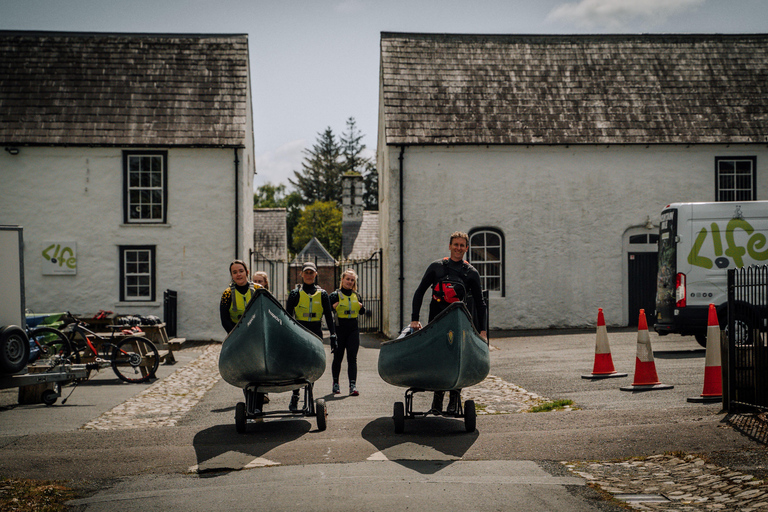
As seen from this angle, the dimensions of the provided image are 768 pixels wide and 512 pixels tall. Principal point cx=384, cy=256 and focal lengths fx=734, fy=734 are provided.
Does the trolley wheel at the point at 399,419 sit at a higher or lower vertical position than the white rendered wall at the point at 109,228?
lower

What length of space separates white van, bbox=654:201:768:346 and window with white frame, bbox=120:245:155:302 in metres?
13.3

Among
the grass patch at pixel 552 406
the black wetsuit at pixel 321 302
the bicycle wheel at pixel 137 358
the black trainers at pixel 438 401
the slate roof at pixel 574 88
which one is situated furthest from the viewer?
the slate roof at pixel 574 88

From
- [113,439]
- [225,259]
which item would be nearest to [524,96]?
[225,259]

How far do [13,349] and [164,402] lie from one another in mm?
2076

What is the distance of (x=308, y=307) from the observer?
30.5ft

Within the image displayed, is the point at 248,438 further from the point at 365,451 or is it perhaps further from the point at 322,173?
the point at 322,173

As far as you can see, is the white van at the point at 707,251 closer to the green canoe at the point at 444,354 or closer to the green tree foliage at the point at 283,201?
the green canoe at the point at 444,354

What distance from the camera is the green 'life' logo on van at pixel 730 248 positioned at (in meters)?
14.0

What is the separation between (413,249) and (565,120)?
5.74 meters

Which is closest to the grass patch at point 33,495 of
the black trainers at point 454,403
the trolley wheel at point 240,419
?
the trolley wheel at point 240,419

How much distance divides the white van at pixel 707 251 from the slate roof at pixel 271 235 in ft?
107

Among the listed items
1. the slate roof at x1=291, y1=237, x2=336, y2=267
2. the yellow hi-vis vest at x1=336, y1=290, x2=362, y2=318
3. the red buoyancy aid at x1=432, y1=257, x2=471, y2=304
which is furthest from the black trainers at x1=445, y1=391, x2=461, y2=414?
the slate roof at x1=291, y1=237, x2=336, y2=267

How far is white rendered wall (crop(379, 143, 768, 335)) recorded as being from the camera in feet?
67.1

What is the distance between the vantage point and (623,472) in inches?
234
